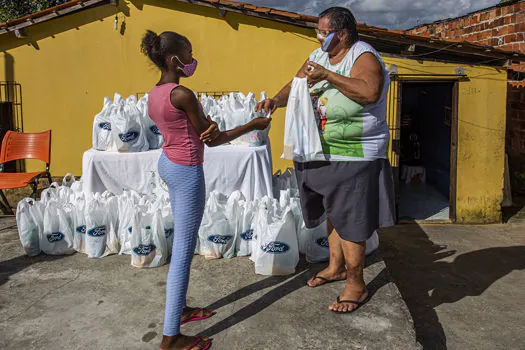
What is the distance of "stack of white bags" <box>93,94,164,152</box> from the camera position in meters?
4.54

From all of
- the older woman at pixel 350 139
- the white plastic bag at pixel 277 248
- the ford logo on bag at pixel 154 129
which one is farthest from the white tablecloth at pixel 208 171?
the older woman at pixel 350 139

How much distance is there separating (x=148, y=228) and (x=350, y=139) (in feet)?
6.24

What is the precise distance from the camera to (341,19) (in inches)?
111

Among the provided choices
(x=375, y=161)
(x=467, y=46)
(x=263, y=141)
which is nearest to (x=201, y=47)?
(x=263, y=141)

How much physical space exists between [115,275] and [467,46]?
6.01 meters

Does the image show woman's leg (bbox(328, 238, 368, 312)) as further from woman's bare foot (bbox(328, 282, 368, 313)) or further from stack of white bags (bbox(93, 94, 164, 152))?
stack of white bags (bbox(93, 94, 164, 152))

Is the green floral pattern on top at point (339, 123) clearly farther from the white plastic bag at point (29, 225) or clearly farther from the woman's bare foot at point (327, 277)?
the white plastic bag at point (29, 225)

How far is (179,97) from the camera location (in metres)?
2.35

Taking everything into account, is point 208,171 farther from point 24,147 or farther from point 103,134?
point 24,147

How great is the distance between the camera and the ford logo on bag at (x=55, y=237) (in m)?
4.08

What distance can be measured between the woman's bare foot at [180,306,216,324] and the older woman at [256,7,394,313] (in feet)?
2.77

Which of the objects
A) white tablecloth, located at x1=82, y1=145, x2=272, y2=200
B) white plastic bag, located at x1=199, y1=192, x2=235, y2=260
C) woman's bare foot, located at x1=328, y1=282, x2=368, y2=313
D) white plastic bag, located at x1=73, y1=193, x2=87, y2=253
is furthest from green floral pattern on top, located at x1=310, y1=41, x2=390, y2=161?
white plastic bag, located at x1=73, y1=193, x2=87, y2=253

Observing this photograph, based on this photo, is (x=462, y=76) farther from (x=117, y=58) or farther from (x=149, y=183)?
(x=117, y=58)

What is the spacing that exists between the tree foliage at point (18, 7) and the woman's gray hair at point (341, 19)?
15562mm
